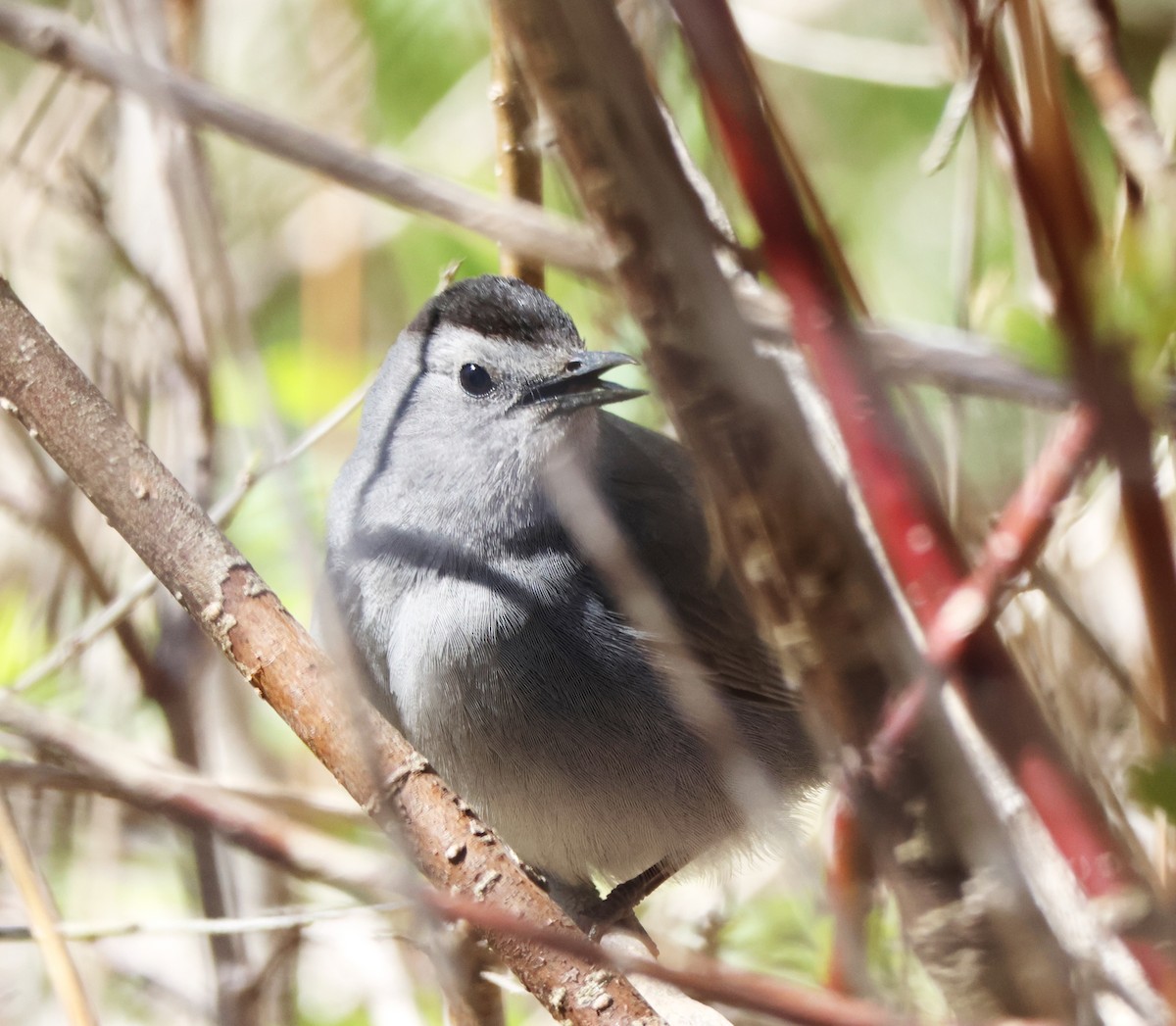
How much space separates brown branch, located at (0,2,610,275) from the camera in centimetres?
135

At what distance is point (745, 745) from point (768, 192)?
7.58 ft

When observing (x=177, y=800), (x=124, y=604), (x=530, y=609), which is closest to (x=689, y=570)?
(x=530, y=609)

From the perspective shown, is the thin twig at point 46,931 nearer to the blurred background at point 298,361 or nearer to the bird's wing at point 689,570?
the blurred background at point 298,361

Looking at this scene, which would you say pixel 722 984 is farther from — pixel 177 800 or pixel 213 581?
pixel 213 581

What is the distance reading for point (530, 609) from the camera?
3004 mm

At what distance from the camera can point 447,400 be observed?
3.32 meters

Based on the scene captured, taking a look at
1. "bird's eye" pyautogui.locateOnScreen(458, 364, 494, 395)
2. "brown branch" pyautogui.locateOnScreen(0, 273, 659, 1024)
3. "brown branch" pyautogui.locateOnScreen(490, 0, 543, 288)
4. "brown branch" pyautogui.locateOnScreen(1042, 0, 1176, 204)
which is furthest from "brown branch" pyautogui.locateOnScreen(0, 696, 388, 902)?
"brown branch" pyautogui.locateOnScreen(490, 0, 543, 288)

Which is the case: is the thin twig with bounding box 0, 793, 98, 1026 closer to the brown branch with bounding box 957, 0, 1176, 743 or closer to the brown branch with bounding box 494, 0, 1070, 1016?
the brown branch with bounding box 494, 0, 1070, 1016

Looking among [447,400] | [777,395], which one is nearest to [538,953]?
[777,395]

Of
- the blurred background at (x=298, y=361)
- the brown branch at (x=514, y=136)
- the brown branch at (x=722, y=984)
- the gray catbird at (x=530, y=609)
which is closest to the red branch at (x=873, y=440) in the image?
the brown branch at (x=722, y=984)

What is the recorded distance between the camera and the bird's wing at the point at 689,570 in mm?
3219

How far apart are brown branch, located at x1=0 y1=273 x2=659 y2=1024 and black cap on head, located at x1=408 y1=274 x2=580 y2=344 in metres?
1.37

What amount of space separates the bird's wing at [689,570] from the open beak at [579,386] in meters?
0.31

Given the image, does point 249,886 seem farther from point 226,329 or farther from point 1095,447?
point 1095,447
